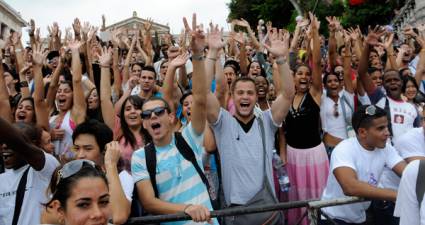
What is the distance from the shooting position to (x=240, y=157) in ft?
14.0

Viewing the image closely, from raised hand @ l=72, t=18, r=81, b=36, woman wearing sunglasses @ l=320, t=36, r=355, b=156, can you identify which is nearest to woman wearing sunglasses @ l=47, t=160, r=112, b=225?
woman wearing sunglasses @ l=320, t=36, r=355, b=156

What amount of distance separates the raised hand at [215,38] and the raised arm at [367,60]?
2.21 meters

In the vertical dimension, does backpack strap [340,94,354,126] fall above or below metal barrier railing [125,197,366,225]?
above

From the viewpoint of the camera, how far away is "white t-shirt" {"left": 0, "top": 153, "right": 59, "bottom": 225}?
3453mm

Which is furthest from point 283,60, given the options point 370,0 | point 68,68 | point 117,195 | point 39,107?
point 370,0

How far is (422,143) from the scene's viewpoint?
4168mm

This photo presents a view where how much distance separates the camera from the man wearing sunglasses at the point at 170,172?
339 cm

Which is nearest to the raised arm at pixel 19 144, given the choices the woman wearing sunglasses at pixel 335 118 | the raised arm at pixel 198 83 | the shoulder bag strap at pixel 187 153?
the shoulder bag strap at pixel 187 153

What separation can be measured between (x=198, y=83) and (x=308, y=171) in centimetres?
216

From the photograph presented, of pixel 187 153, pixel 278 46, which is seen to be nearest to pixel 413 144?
pixel 278 46

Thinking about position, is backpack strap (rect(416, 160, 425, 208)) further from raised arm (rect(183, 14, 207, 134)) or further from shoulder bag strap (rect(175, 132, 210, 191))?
raised arm (rect(183, 14, 207, 134))

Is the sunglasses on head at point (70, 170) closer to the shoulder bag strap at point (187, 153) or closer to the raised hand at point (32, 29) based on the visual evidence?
the shoulder bag strap at point (187, 153)

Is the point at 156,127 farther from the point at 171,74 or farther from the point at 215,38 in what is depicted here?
the point at 171,74

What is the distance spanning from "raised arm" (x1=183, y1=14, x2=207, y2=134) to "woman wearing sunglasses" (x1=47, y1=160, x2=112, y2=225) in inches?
47.2
